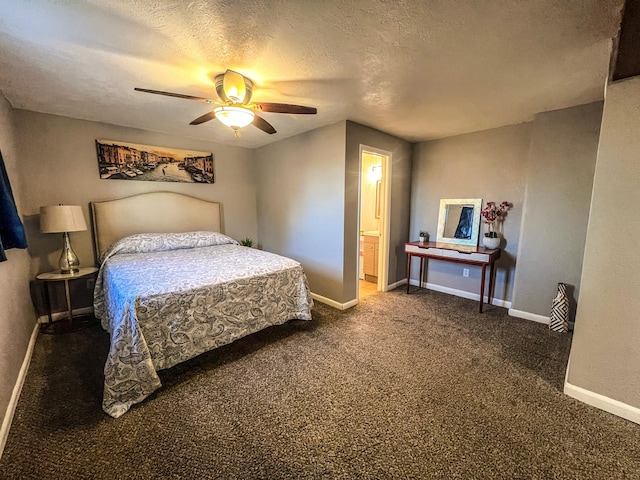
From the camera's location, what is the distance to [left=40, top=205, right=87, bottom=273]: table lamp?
104 inches

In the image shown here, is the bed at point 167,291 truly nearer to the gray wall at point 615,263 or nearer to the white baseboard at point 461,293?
the gray wall at point 615,263

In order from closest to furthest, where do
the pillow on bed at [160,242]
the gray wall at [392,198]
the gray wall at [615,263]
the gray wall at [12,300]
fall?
1. the gray wall at [615,263]
2. the gray wall at [12,300]
3. the pillow on bed at [160,242]
4. the gray wall at [392,198]

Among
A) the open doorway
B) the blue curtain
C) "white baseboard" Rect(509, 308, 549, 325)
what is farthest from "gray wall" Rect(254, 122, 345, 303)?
the blue curtain

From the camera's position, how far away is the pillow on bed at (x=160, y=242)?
10.1 ft

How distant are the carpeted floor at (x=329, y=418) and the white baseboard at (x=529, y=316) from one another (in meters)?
0.38

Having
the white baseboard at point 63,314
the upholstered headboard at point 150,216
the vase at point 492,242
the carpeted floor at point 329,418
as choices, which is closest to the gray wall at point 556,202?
the vase at point 492,242

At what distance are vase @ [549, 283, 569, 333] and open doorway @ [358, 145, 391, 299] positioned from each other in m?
1.95

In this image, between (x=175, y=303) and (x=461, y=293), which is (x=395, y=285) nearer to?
(x=461, y=293)

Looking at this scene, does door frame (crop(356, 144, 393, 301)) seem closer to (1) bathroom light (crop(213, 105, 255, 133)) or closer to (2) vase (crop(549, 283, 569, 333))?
(2) vase (crop(549, 283, 569, 333))

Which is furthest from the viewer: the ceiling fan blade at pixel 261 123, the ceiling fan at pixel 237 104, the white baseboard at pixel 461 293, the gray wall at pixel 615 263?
the white baseboard at pixel 461 293

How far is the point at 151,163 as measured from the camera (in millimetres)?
3562

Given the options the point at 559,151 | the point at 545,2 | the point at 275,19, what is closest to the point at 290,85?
the point at 275,19

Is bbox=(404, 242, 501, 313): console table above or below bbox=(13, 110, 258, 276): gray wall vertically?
below

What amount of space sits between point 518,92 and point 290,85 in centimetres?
198
